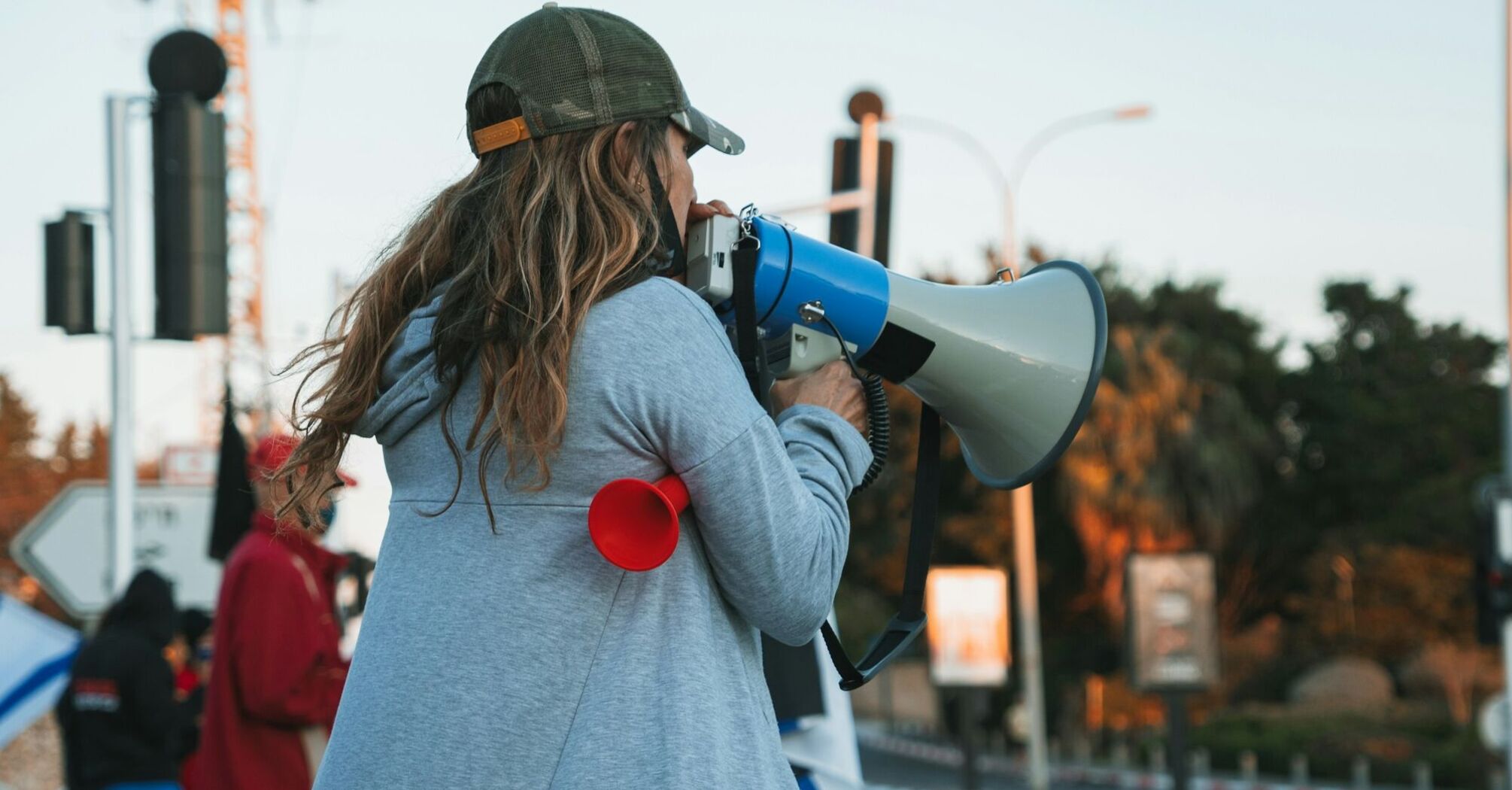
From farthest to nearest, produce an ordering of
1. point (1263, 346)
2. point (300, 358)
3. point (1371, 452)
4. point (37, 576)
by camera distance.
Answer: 1. point (1371, 452)
2. point (1263, 346)
3. point (37, 576)
4. point (300, 358)

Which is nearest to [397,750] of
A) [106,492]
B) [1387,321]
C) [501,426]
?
[501,426]

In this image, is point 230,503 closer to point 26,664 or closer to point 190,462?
point 26,664

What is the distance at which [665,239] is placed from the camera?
189cm

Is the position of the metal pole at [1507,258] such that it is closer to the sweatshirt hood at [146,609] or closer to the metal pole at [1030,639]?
the metal pole at [1030,639]

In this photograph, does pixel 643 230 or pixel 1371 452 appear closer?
pixel 643 230

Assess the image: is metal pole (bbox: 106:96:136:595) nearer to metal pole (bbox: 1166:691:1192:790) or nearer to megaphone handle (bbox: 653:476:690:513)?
megaphone handle (bbox: 653:476:690:513)

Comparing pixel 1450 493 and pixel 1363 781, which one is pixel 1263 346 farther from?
pixel 1363 781

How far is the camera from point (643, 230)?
1809 millimetres

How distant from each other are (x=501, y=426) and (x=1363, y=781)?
27.2 metres

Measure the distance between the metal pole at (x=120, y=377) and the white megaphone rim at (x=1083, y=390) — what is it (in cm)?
585

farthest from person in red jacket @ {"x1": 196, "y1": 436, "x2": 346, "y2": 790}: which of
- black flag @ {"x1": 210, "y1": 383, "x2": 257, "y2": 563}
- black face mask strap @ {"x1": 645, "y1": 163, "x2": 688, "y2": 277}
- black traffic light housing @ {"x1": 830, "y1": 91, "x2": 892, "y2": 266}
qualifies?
black traffic light housing @ {"x1": 830, "y1": 91, "x2": 892, "y2": 266}

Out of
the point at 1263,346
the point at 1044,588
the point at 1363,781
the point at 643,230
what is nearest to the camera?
the point at 643,230

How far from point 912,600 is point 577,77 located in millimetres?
711

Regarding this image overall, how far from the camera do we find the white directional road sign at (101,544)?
8.69 meters
